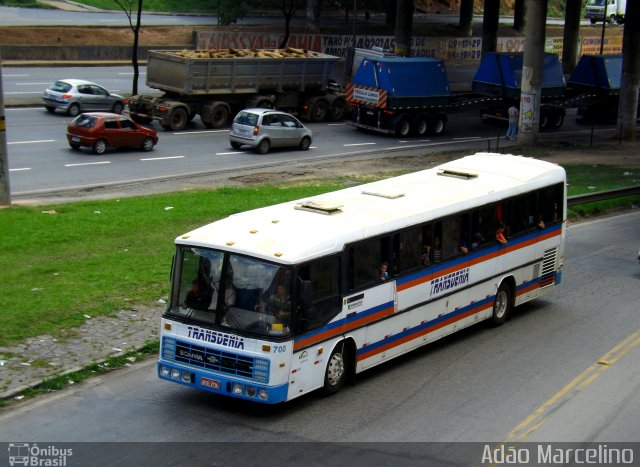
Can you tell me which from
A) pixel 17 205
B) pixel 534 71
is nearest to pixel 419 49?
pixel 534 71

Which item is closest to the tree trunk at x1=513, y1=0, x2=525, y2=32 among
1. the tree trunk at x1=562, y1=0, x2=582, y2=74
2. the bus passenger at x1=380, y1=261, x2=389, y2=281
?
the tree trunk at x1=562, y1=0, x2=582, y2=74

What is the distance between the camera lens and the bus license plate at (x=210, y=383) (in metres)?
Answer: 12.7

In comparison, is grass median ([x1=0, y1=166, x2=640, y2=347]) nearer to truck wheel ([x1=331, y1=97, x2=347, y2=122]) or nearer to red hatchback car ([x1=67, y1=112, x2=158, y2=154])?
red hatchback car ([x1=67, y1=112, x2=158, y2=154])

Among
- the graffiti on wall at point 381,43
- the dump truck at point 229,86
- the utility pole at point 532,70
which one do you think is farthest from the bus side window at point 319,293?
the graffiti on wall at point 381,43

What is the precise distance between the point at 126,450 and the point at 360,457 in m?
2.71

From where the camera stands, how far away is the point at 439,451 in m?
11.9

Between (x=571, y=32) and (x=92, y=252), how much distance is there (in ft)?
193

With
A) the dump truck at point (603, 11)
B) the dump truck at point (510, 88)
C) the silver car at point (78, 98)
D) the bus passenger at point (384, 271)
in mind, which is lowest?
the bus passenger at point (384, 271)

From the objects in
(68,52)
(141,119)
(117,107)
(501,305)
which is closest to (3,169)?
(501,305)

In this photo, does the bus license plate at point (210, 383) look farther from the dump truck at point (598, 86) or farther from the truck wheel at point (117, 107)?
A: the dump truck at point (598, 86)

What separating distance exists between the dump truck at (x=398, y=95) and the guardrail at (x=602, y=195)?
585 inches

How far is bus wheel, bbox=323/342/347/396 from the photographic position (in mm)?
13594

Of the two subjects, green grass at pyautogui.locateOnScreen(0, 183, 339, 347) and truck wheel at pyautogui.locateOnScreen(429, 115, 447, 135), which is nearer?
green grass at pyautogui.locateOnScreen(0, 183, 339, 347)

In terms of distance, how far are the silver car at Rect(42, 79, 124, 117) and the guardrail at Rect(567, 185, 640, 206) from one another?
21.4m
